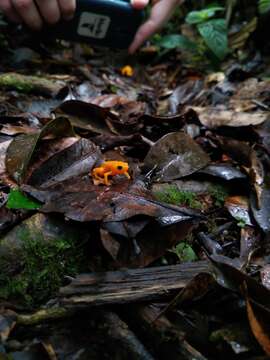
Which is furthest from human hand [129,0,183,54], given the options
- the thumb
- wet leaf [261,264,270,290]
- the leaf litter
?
wet leaf [261,264,270,290]

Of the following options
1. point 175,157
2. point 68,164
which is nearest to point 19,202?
point 68,164

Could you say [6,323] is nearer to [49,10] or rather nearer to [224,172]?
[224,172]

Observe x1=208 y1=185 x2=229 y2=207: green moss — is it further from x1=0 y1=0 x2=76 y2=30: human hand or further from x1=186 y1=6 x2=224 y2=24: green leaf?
x1=186 y1=6 x2=224 y2=24: green leaf

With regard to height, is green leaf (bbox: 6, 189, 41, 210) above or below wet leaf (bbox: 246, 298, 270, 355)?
below

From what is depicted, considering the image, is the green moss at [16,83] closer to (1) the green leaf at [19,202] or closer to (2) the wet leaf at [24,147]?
(2) the wet leaf at [24,147]

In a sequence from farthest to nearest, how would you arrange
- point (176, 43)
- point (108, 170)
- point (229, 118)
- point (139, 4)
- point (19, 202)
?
point (176, 43) → point (139, 4) → point (229, 118) → point (108, 170) → point (19, 202)

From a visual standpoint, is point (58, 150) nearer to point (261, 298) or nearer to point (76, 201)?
→ point (76, 201)
